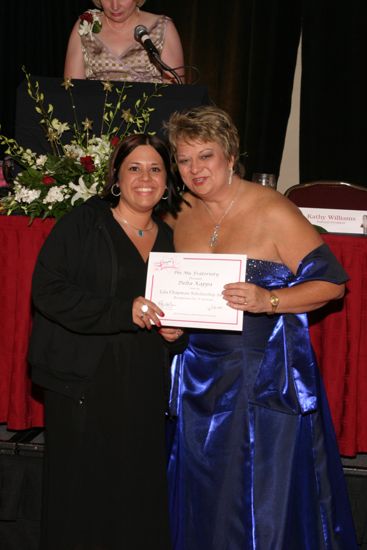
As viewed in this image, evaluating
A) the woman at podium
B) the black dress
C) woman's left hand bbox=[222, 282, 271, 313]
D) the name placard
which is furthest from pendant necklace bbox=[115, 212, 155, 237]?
the woman at podium

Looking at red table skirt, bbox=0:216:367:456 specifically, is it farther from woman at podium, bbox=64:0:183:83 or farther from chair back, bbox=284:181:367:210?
chair back, bbox=284:181:367:210

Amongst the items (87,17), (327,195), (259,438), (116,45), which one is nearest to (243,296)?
(259,438)

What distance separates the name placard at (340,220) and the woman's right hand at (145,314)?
1.11 meters

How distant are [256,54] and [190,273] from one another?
3795mm

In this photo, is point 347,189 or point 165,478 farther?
point 347,189

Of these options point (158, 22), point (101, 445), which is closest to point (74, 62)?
point (158, 22)

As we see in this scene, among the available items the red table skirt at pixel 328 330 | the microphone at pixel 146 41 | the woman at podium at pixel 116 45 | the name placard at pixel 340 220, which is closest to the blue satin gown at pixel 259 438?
the red table skirt at pixel 328 330

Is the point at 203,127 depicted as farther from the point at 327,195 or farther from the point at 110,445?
the point at 327,195

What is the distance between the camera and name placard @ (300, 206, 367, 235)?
3.22 metres

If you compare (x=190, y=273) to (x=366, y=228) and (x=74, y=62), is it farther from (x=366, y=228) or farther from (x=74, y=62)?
(x=74, y=62)

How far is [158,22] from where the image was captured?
3674 millimetres

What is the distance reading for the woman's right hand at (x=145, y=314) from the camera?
240 centimetres

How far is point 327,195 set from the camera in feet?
13.7

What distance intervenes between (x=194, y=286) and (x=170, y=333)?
0.22m
